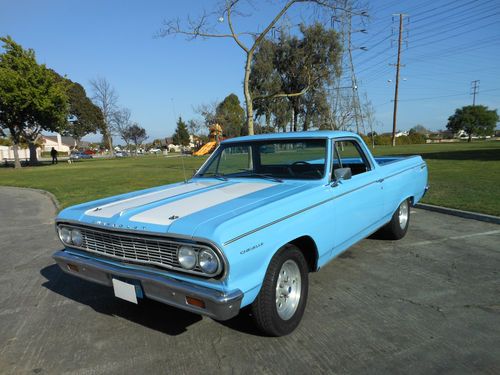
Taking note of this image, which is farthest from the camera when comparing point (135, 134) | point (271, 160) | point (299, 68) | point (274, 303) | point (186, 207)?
point (135, 134)

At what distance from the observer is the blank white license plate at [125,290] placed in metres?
2.71

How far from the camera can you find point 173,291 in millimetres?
2469

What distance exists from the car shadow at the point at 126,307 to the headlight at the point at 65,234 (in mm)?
785

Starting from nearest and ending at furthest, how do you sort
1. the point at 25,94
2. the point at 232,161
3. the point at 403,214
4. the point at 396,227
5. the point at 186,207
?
the point at 186,207 → the point at 232,161 → the point at 396,227 → the point at 403,214 → the point at 25,94

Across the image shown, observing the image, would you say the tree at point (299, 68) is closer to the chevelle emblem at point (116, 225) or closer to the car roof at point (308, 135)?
the car roof at point (308, 135)

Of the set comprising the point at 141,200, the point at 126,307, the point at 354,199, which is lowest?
the point at 126,307

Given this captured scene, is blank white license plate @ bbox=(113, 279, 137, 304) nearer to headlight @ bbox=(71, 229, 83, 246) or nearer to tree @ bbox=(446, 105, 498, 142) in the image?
headlight @ bbox=(71, 229, 83, 246)

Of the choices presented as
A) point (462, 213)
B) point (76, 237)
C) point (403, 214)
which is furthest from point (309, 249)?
point (462, 213)

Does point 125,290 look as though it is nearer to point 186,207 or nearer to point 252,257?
point 186,207

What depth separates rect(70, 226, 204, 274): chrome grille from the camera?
8.40ft

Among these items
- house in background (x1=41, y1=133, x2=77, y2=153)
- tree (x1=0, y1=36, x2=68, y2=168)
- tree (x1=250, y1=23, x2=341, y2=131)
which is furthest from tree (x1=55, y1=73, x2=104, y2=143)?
house in background (x1=41, y1=133, x2=77, y2=153)

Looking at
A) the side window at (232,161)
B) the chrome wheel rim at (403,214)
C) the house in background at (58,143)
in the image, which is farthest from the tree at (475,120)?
the house in background at (58,143)

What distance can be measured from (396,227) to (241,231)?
3.54 m

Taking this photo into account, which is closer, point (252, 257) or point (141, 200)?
point (252, 257)
